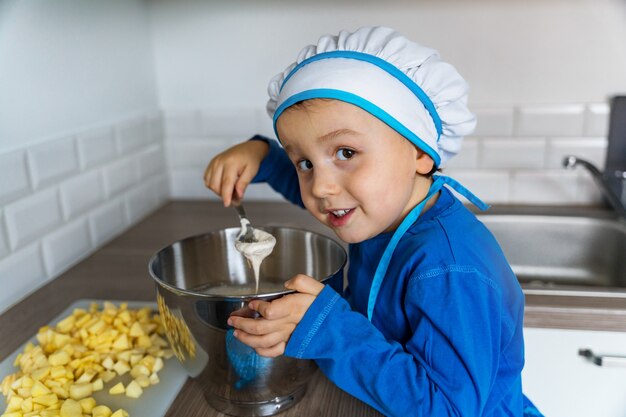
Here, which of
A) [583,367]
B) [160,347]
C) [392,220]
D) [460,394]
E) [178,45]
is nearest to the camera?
[460,394]

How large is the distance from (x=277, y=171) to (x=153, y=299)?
1.05ft

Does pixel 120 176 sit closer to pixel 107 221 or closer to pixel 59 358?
pixel 107 221

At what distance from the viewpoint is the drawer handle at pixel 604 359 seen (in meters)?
0.94

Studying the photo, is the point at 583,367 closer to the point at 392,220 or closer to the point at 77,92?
the point at 392,220

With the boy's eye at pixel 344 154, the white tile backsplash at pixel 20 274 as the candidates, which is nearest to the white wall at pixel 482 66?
the white tile backsplash at pixel 20 274

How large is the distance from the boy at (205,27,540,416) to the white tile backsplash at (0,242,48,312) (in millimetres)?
549

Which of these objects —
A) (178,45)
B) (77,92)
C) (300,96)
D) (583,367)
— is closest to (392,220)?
(300,96)

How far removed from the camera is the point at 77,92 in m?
1.18

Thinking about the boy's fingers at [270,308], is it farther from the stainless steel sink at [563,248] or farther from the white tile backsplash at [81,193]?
the stainless steel sink at [563,248]

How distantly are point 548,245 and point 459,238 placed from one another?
806mm

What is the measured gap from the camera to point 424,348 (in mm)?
632

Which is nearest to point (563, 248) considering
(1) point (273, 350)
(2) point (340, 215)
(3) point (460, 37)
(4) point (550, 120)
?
(4) point (550, 120)

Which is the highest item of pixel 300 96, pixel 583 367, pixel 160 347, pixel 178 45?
pixel 178 45

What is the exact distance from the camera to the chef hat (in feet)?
2.17
